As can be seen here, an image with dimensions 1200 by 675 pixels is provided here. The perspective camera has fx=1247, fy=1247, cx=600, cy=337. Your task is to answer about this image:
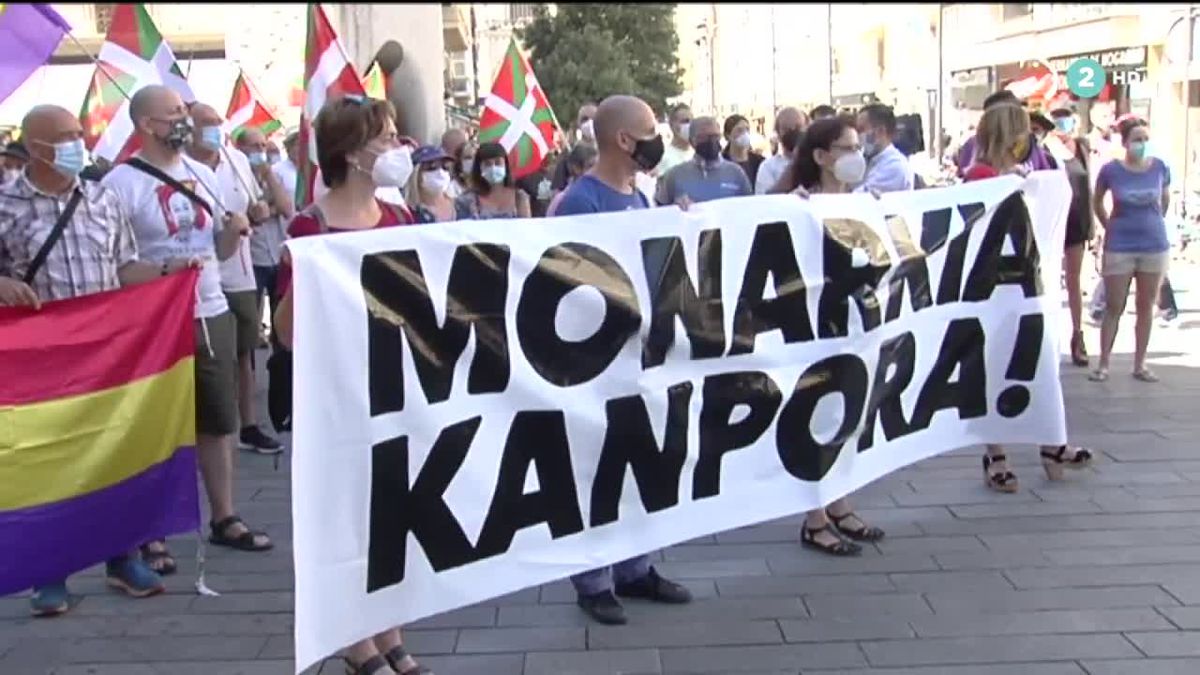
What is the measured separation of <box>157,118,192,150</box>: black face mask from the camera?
16.1 feet

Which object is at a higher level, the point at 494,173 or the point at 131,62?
the point at 131,62

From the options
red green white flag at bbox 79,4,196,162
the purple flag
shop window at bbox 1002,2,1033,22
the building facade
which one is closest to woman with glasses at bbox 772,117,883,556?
the purple flag

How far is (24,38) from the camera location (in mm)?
4859

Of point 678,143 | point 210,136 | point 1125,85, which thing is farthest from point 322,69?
point 1125,85

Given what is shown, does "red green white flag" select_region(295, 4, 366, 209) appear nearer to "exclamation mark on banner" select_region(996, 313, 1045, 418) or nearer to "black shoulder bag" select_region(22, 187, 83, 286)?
"black shoulder bag" select_region(22, 187, 83, 286)

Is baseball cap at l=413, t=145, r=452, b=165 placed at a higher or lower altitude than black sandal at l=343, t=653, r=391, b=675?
higher

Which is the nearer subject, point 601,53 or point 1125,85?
point 1125,85

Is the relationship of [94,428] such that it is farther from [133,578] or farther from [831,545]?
[831,545]

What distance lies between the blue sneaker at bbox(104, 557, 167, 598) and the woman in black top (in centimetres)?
621

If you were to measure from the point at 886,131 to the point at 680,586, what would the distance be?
379 cm

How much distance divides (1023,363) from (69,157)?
155 inches

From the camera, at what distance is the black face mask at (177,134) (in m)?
4.91

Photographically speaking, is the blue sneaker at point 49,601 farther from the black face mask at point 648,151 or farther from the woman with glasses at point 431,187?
the woman with glasses at point 431,187

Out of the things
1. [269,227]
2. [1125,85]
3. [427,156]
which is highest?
[1125,85]
